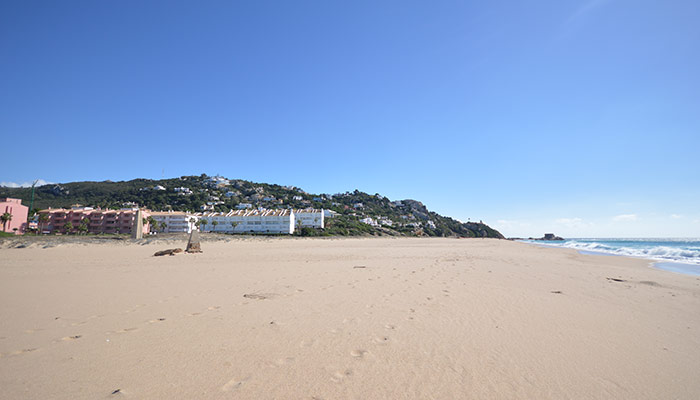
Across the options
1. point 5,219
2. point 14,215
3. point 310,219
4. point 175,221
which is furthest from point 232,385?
point 175,221

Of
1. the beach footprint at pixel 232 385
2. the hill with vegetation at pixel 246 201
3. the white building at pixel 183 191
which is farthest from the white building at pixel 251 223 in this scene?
the beach footprint at pixel 232 385

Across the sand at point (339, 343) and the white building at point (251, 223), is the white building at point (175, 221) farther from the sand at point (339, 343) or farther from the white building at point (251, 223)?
the sand at point (339, 343)

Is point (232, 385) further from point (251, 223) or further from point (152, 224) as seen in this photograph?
point (251, 223)

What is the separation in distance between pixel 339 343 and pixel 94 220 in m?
83.1

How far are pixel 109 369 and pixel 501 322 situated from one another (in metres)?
5.13

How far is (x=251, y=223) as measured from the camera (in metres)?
67.9

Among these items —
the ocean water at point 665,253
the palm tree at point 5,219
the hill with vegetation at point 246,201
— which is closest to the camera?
the ocean water at point 665,253

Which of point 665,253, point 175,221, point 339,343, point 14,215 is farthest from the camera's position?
point 175,221

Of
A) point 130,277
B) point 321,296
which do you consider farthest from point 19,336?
point 130,277

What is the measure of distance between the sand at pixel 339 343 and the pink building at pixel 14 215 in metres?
55.0

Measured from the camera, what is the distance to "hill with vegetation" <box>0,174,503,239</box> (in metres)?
87.2

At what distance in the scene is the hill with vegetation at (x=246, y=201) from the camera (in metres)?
87.2

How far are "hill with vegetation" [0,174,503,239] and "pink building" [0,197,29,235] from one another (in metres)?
39.9

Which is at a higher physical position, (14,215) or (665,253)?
(14,215)
